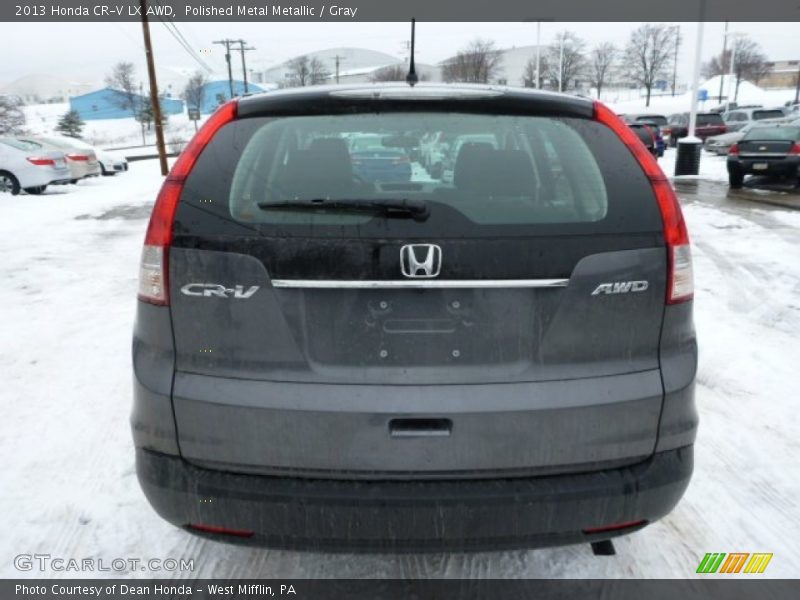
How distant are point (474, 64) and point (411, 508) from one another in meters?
79.4

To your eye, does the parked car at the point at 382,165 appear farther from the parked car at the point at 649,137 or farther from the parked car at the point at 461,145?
the parked car at the point at 649,137

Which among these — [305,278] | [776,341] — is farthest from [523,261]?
[776,341]

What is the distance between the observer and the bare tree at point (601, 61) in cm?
8569

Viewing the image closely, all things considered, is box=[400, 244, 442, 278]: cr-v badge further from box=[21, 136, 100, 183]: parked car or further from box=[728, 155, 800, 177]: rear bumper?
box=[21, 136, 100, 183]: parked car

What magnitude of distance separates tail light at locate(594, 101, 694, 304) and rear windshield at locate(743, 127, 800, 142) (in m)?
17.1

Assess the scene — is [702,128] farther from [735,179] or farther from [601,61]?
[601,61]

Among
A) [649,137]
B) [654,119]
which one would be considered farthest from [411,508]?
[654,119]

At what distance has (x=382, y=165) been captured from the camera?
2.31m

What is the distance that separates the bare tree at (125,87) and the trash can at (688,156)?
269ft

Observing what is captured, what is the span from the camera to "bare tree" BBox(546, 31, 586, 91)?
74.8 m

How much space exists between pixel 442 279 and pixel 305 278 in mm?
409

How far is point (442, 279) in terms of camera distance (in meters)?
1.94

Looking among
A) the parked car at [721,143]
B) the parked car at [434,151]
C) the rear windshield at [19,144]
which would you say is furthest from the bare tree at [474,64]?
the parked car at [434,151]

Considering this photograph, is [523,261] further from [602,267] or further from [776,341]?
[776,341]
